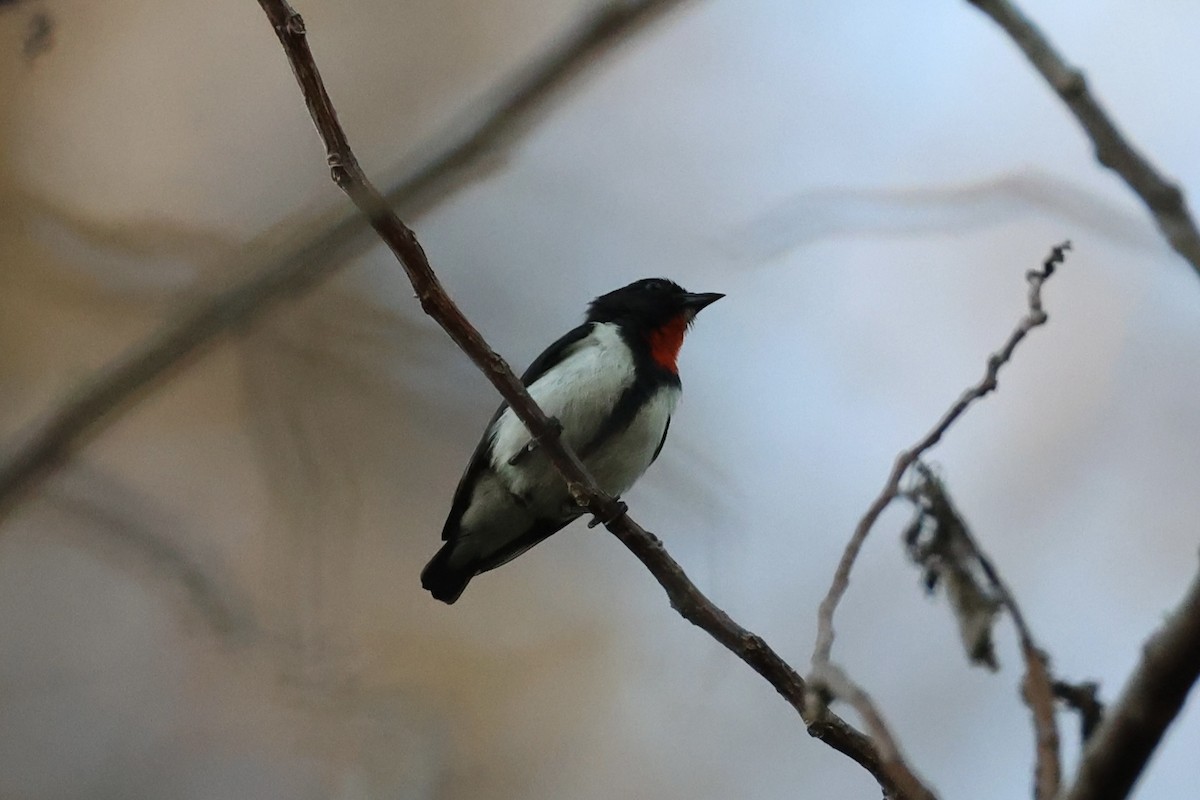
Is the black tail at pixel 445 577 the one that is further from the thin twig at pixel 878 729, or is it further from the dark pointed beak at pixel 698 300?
the thin twig at pixel 878 729

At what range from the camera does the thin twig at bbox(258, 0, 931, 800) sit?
1635 millimetres

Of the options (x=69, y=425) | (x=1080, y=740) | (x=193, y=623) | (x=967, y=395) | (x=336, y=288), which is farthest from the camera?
(x=193, y=623)

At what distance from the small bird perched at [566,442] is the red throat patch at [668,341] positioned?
0.09ft

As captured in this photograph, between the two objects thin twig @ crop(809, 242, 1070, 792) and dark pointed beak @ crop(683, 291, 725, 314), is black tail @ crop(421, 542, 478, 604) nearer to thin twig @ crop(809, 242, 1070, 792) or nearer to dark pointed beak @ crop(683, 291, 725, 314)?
dark pointed beak @ crop(683, 291, 725, 314)

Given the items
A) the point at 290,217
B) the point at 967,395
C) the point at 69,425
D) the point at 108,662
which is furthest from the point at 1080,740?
the point at 108,662

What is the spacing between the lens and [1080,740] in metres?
1.16

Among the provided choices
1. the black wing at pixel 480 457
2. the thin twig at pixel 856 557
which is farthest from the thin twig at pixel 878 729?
the black wing at pixel 480 457

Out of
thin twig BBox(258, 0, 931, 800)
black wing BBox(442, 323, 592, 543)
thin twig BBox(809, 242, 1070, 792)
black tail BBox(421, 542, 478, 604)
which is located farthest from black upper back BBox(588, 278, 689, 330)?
thin twig BBox(809, 242, 1070, 792)

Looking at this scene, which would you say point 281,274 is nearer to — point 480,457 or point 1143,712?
point 1143,712

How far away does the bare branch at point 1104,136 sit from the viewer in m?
0.85

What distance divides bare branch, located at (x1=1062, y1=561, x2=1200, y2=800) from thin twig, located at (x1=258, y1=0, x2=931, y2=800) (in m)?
0.63

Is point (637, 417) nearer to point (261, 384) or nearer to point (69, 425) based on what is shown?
point (261, 384)

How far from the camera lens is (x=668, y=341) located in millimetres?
4328

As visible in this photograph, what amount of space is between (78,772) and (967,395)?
17.7ft
